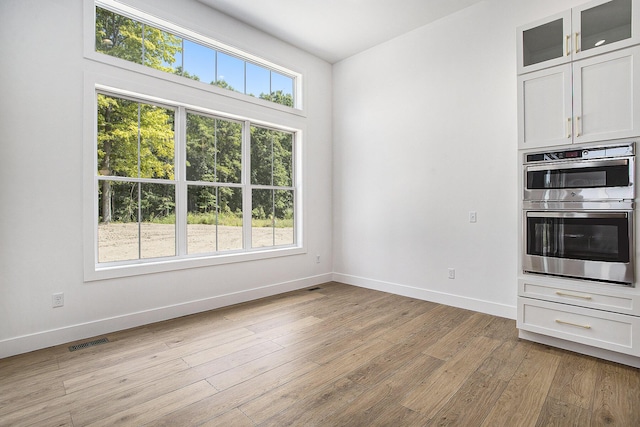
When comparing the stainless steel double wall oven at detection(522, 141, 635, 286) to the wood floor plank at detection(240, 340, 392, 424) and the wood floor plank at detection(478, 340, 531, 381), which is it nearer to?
the wood floor plank at detection(478, 340, 531, 381)

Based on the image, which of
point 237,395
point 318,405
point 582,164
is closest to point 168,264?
point 237,395

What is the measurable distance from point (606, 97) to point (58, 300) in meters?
4.68

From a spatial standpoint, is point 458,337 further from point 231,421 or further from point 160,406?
point 160,406

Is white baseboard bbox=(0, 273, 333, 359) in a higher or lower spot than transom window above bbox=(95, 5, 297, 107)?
lower

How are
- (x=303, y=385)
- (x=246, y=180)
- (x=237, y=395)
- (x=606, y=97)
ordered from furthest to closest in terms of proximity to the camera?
(x=246, y=180)
(x=606, y=97)
(x=303, y=385)
(x=237, y=395)

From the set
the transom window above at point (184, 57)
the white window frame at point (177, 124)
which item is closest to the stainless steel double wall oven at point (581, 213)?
the white window frame at point (177, 124)

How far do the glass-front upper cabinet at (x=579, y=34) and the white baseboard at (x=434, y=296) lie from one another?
2350mm

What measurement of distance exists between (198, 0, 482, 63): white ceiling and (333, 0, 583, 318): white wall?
0.72 feet

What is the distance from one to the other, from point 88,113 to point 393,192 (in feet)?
11.4

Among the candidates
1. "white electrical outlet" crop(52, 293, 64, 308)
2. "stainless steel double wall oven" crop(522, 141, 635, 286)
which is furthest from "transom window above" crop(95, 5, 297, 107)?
"stainless steel double wall oven" crop(522, 141, 635, 286)

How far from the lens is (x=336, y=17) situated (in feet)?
12.7

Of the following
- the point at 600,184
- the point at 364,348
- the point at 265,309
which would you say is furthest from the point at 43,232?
the point at 600,184

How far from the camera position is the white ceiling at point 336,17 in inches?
142

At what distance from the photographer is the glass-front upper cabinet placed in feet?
7.82
